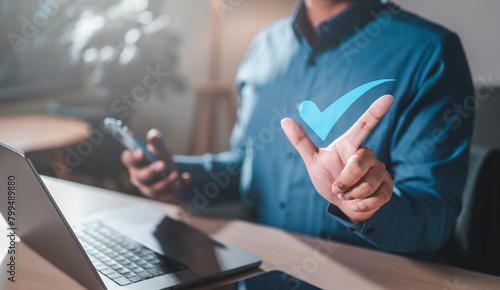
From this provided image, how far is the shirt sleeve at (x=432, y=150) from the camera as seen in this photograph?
2.22 feet

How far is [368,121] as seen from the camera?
0.50 m

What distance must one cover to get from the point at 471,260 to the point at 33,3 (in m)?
1.70

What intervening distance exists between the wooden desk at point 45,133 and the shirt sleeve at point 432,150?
1.12 m

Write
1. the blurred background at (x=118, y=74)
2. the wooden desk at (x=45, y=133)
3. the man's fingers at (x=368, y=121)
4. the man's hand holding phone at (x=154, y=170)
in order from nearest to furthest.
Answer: the man's fingers at (x=368, y=121), the man's hand holding phone at (x=154, y=170), the wooden desk at (x=45, y=133), the blurred background at (x=118, y=74)

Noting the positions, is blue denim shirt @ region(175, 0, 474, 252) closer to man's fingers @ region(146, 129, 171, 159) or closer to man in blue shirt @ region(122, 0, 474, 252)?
man in blue shirt @ region(122, 0, 474, 252)

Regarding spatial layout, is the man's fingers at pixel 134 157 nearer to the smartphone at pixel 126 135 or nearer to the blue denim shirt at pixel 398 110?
the smartphone at pixel 126 135

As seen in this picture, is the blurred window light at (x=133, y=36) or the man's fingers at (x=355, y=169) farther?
the blurred window light at (x=133, y=36)

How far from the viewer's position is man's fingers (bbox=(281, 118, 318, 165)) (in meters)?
0.55

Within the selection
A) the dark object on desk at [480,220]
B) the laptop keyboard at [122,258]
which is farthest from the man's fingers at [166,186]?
the dark object on desk at [480,220]

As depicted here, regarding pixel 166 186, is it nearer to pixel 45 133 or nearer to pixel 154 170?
pixel 154 170

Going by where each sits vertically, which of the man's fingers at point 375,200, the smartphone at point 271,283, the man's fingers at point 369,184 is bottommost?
the smartphone at point 271,283

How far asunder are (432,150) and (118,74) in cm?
176

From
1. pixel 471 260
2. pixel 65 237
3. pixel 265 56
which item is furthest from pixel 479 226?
pixel 65 237

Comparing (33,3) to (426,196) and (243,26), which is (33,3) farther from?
(426,196)
